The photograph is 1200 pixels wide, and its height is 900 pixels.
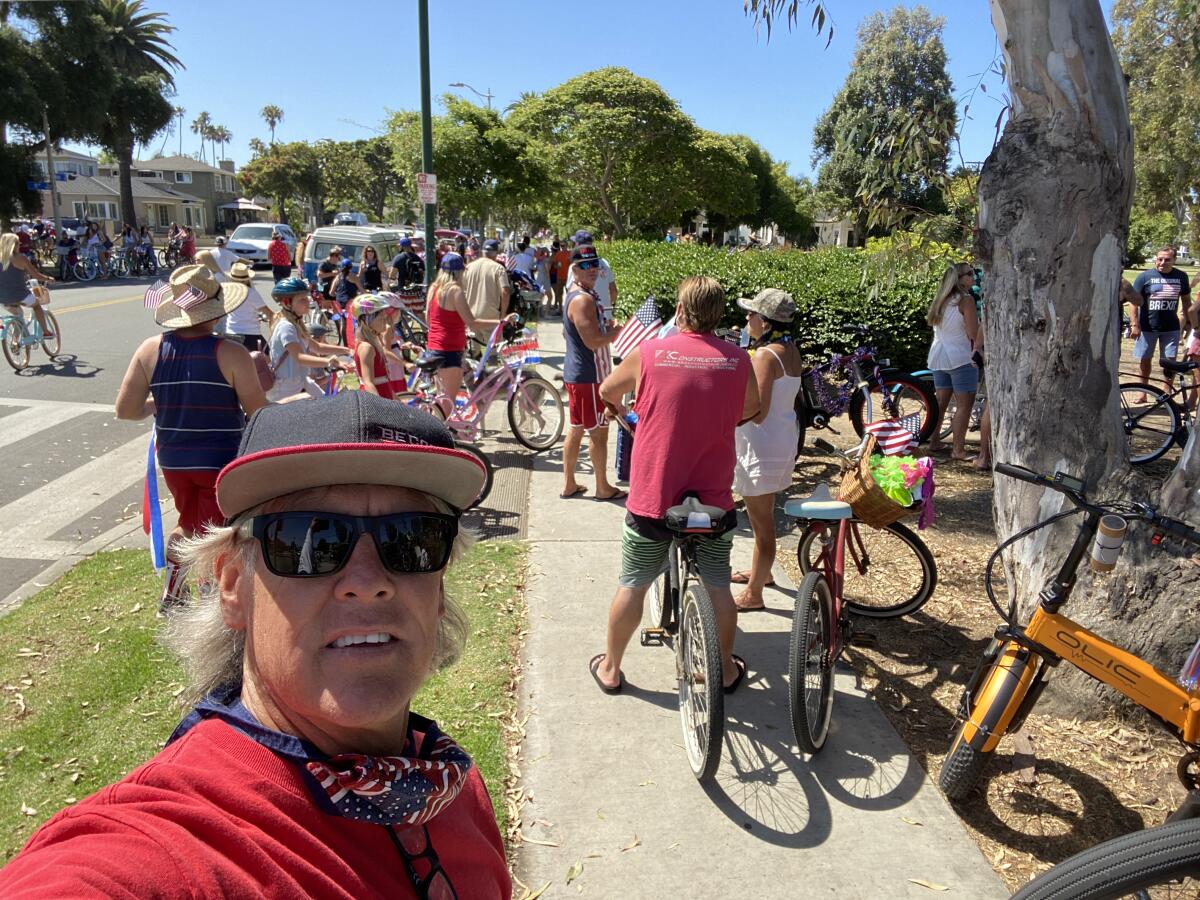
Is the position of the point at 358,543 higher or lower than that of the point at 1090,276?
lower

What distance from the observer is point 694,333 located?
3.71 m

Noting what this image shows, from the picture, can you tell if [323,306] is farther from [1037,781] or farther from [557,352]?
[1037,781]

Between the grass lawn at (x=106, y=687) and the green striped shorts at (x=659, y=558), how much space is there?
904 millimetres

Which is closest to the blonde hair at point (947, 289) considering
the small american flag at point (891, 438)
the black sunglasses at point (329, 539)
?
the small american flag at point (891, 438)

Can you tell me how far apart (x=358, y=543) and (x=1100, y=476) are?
3769 mm

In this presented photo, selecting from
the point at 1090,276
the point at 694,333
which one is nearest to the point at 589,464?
the point at 694,333

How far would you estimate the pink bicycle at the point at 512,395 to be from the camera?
26.5 ft

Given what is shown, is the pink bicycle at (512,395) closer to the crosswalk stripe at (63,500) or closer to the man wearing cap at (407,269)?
the crosswalk stripe at (63,500)

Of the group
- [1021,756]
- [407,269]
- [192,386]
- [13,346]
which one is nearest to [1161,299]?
[1021,756]

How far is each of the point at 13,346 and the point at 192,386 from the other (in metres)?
9.68

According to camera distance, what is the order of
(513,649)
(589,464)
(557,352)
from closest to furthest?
1. (513,649)
2. (589,464)
3. (557,352)

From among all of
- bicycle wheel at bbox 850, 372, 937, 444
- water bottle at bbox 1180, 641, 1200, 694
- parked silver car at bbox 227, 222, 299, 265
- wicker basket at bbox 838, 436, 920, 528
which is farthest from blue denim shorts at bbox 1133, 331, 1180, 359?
parked silver car at bbox 227, 222, 299, 265

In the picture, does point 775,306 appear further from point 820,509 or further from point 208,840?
point 208,840

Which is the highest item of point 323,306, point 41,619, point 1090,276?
point 1090,276
